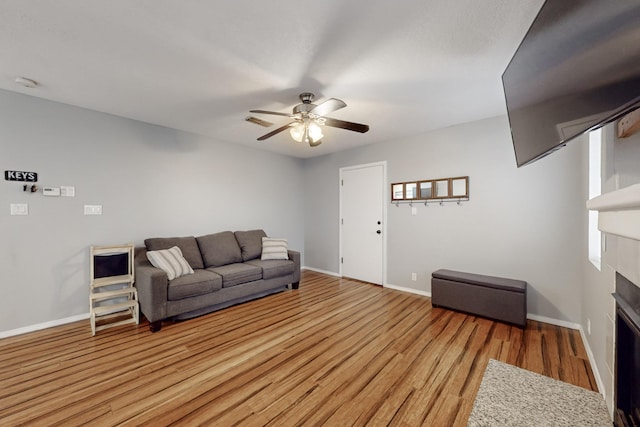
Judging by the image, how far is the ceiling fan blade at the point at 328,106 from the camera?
7.11ft

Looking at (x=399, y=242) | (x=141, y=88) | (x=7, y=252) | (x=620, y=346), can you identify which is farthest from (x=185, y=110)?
(x=620, y=346)

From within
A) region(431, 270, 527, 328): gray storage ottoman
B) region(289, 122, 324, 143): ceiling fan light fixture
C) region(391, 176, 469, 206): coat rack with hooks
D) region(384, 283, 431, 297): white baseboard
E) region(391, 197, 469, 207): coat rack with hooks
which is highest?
region(289, 122, 324, 143): ceiling fan light fixture

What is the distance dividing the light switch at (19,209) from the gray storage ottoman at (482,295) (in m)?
4.67

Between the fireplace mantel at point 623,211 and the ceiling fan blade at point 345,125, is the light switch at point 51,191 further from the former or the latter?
the fireplace mantel at point 623,211

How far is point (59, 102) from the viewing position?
9.36 ft

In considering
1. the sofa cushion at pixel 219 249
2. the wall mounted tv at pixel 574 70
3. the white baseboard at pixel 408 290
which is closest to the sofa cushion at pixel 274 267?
the sofa cushion at pixel 219 249

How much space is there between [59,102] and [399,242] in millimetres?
4690

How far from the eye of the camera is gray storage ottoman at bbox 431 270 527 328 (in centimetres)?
272

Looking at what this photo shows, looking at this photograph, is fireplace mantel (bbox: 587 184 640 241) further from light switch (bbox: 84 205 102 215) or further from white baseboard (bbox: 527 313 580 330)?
light switch (bbox: 84 205 102 215)

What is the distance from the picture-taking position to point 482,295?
294 cm

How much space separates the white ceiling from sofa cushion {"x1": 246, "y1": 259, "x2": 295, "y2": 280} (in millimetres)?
2124

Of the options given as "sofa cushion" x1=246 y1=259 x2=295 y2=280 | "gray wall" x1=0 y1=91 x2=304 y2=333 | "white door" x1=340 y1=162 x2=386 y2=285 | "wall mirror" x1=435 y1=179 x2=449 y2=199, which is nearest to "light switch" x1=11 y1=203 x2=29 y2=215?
"gray wall" x1=0 y1=91 x2=304 y2=333

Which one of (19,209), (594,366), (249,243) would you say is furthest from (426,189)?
(19,209)

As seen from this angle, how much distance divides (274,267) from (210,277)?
952mm
